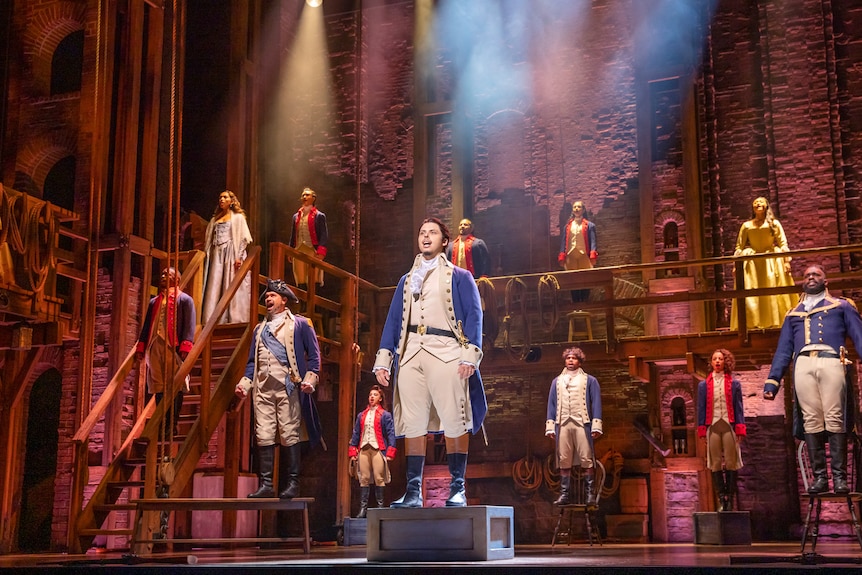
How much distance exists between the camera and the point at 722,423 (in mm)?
10117

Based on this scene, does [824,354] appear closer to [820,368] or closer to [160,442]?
[820,368]

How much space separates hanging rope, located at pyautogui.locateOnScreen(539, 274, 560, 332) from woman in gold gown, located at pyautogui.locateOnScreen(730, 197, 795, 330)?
6.27ft

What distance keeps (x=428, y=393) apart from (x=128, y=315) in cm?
700

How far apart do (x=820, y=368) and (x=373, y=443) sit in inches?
207

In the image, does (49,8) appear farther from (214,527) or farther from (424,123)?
(214,527)

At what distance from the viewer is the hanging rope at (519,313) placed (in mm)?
11727

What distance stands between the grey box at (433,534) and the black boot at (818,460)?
202 cm

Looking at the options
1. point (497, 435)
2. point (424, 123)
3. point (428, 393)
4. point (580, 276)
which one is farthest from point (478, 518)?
point (424, 123)

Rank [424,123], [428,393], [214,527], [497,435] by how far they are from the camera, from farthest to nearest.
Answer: [424,123] < [497,435] < [214,527] < [428,393]

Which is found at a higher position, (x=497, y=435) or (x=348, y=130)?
(x=348, y=130)

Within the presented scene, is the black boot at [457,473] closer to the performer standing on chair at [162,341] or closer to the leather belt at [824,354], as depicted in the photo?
the leather belt at [824,354]

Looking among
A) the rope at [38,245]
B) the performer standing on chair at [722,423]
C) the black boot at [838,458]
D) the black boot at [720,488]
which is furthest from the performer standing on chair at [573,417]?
the rope at [38,245]

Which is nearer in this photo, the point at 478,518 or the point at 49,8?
the point at 478,518

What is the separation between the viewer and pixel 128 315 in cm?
1206
